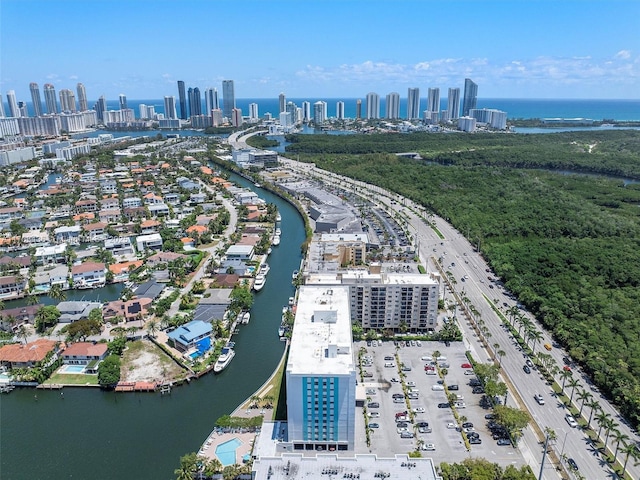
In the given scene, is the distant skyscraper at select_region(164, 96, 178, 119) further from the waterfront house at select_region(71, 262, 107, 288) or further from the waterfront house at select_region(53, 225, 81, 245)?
the waterfront house at select_region(71, 262, 107, 288)

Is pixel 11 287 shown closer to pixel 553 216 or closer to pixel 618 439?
pixel 618 439

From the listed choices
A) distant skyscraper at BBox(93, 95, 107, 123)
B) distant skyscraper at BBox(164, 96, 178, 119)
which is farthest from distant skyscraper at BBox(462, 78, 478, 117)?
distant skyscraper at BBox(93, 95, 107, 123)

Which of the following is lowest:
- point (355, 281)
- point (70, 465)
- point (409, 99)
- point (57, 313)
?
point (70, 465)

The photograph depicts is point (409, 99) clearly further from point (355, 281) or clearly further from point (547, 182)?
point (355, 281)

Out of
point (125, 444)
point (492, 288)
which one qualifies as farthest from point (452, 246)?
point (125, 444)

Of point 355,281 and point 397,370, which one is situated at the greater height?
point 355,281

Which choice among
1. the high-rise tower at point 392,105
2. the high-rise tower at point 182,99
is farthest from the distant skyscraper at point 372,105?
the high-rise tower at point 182,99

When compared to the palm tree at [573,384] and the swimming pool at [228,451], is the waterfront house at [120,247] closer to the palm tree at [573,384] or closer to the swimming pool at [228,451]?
the swimming pool at [228,451]
